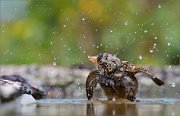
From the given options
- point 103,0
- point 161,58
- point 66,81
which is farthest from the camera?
point 103,0

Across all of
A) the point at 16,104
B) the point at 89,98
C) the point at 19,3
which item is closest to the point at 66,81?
the point at 89,98

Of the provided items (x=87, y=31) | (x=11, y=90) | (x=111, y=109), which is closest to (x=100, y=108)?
(x=111, y=109)

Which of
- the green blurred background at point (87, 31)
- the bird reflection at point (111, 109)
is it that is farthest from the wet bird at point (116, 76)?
the green blurred background at point (87, 31)

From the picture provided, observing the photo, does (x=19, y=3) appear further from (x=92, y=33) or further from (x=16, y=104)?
(x=16, y=104)

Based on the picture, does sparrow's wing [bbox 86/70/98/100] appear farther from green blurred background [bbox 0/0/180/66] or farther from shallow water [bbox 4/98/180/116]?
green blurred background [bbox 0/0/180/66]

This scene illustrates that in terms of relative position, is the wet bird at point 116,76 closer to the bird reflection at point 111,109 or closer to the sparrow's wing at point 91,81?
the sparrow's wing at point 91,81

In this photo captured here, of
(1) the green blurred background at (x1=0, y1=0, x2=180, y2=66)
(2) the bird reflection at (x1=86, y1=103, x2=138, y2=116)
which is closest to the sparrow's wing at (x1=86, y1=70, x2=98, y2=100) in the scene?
(2) the bird reflection at (x1=86, y1=103, x2=138, y2=116)
